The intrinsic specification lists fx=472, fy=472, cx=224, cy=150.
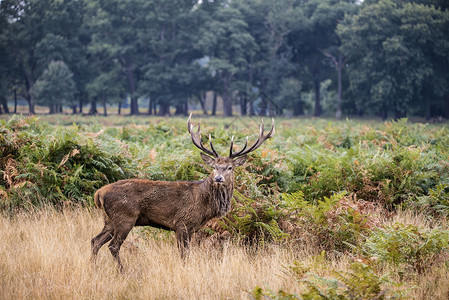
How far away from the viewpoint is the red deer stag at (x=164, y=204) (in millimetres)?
5555

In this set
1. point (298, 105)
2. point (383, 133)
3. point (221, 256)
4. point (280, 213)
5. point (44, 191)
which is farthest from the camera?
point (298, 105)

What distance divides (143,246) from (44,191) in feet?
8.40

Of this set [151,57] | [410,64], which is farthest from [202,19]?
[410,64]

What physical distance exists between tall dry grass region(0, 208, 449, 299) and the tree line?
43.9 m

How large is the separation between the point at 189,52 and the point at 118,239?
55.8m

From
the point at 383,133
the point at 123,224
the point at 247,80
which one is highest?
the point at 247,80

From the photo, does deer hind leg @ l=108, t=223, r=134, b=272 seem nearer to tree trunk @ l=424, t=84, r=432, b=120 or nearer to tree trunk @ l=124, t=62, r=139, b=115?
tree trunk @ l=424, t=84, r=432, b=120

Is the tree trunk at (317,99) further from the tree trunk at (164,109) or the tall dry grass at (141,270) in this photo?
the tall dry grass at (141,270)

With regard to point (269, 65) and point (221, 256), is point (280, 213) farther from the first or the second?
point (269, 65)

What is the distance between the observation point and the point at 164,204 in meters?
5.73

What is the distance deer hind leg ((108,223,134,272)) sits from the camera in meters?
5.53

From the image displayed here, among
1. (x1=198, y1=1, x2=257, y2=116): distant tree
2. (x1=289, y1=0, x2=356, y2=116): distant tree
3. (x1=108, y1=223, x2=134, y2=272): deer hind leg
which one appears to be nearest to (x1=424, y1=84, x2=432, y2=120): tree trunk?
(x1=289, y1=0, x2=356, y2=116): distant tree

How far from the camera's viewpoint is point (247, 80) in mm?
60281

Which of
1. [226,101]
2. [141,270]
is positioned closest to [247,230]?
[141,270]
